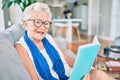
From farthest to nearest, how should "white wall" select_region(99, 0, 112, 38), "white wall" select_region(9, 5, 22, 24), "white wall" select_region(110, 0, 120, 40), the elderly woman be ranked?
"white wall" select_region(99, 0, 112, 38)
"white wall" select_region(110, 0, 120, 40)
"white wall" select_region(9, 5, 22, 24)
the elderly woman

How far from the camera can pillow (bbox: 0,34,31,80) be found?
1021 mm

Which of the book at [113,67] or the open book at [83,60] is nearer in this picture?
the open book at [83,60]

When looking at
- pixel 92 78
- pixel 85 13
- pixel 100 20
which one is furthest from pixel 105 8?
pixel 92 78

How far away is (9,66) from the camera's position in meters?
1.06

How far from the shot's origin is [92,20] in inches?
267

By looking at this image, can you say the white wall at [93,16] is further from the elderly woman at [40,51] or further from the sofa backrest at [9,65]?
the sofa backrest at [9,65]

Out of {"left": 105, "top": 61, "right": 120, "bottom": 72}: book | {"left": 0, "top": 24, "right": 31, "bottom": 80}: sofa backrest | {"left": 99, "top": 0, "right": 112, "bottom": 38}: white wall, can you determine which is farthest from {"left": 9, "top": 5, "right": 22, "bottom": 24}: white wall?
{"left": 99, "top": 0, "right": 112, "bottom": 38}: white wall

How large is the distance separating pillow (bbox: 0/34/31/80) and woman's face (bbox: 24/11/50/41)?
0.32 meters

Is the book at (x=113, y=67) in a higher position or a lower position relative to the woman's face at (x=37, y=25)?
lower

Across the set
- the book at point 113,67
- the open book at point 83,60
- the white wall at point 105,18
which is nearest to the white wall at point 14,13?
the book at point 113,67

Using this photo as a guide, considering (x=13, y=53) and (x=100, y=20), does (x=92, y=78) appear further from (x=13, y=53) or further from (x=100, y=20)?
(x=100, y=20)

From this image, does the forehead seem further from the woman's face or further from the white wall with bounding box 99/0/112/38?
the white wall with bounding box 99/0/112/38

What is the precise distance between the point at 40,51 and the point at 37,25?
0.21 meters

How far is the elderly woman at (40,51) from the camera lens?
1414mm
